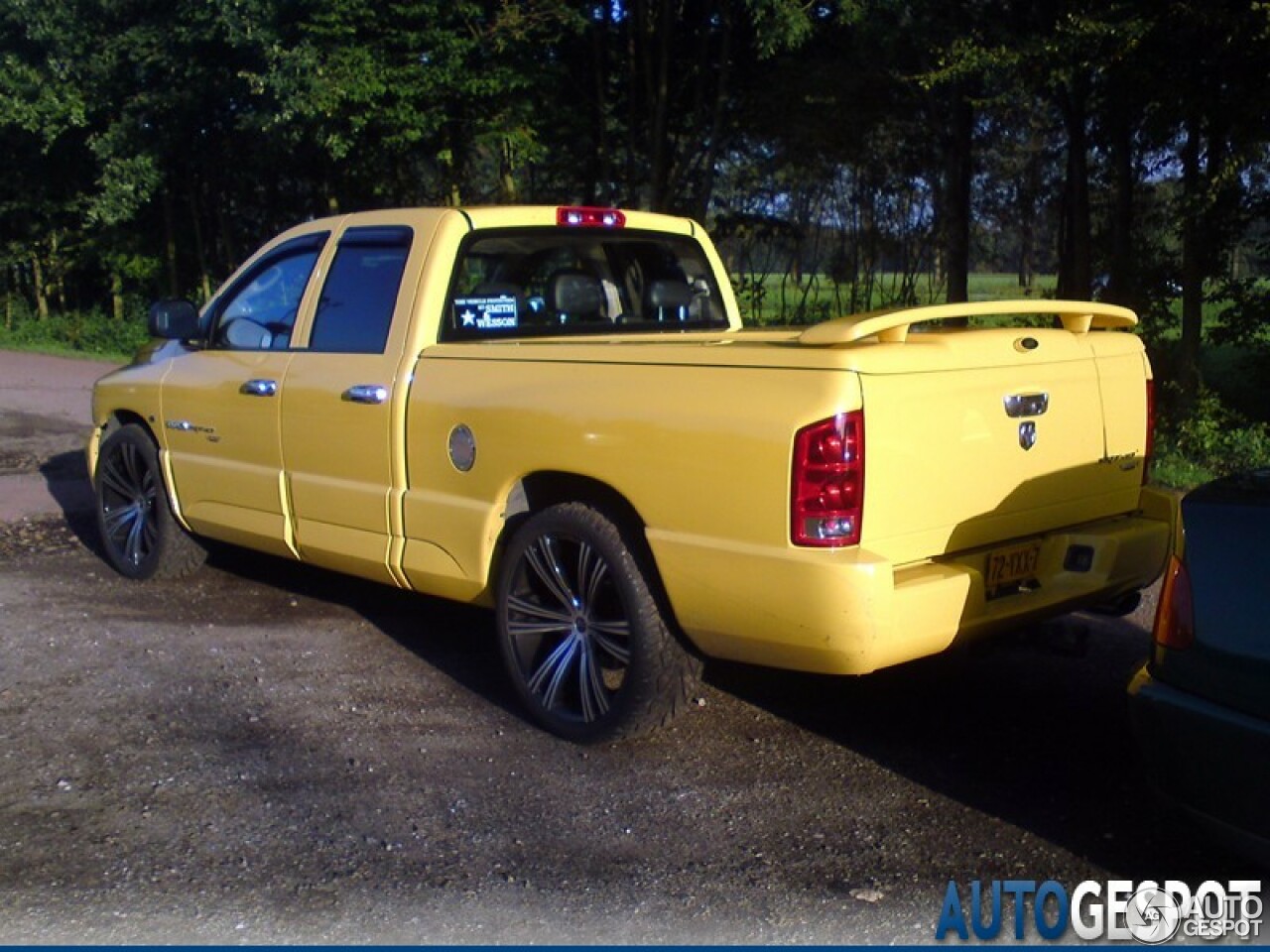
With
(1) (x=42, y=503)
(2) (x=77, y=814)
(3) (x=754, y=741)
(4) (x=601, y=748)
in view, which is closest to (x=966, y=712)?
(3) (x=754, y=741)

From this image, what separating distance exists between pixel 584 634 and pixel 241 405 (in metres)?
2.36

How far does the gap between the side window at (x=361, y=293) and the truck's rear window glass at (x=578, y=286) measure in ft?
0.95

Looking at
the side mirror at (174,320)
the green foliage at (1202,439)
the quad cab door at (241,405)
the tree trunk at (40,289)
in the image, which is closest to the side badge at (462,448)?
the quad cab door at (241,405)

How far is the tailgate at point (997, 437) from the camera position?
4.32 meters

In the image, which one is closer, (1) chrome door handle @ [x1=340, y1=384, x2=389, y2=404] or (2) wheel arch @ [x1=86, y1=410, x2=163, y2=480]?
(1) chrome door handle @ [x1=340, y1=384, x2=389, y2=404]

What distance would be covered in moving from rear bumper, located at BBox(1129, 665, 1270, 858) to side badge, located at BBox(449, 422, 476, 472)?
2.56 meters

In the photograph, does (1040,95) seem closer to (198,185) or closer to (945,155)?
(945,155)

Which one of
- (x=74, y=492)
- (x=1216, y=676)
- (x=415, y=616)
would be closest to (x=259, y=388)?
(x=415, y=616)

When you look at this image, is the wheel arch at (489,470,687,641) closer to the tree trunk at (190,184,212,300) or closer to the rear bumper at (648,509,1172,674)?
the rear bumper at (648,509,1172,674)

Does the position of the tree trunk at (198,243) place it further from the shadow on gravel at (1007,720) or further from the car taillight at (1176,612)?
the car taillight at (1176,612)

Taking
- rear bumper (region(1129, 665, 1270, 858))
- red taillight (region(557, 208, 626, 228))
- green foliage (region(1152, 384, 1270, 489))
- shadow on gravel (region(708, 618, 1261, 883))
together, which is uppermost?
red taillight (region(557, 208, 626, 228))

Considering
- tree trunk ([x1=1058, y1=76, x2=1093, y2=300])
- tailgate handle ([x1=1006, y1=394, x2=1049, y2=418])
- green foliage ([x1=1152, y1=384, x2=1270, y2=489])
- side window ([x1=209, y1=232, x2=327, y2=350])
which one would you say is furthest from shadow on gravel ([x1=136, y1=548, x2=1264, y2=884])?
tree trunk ([x1=1058, y1=76, x2=1093, y2=300])

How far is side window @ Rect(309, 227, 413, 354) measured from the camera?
235 inches

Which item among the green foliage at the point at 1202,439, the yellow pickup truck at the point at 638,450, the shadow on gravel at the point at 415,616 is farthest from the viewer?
the green foliage at the point at 1202,439
